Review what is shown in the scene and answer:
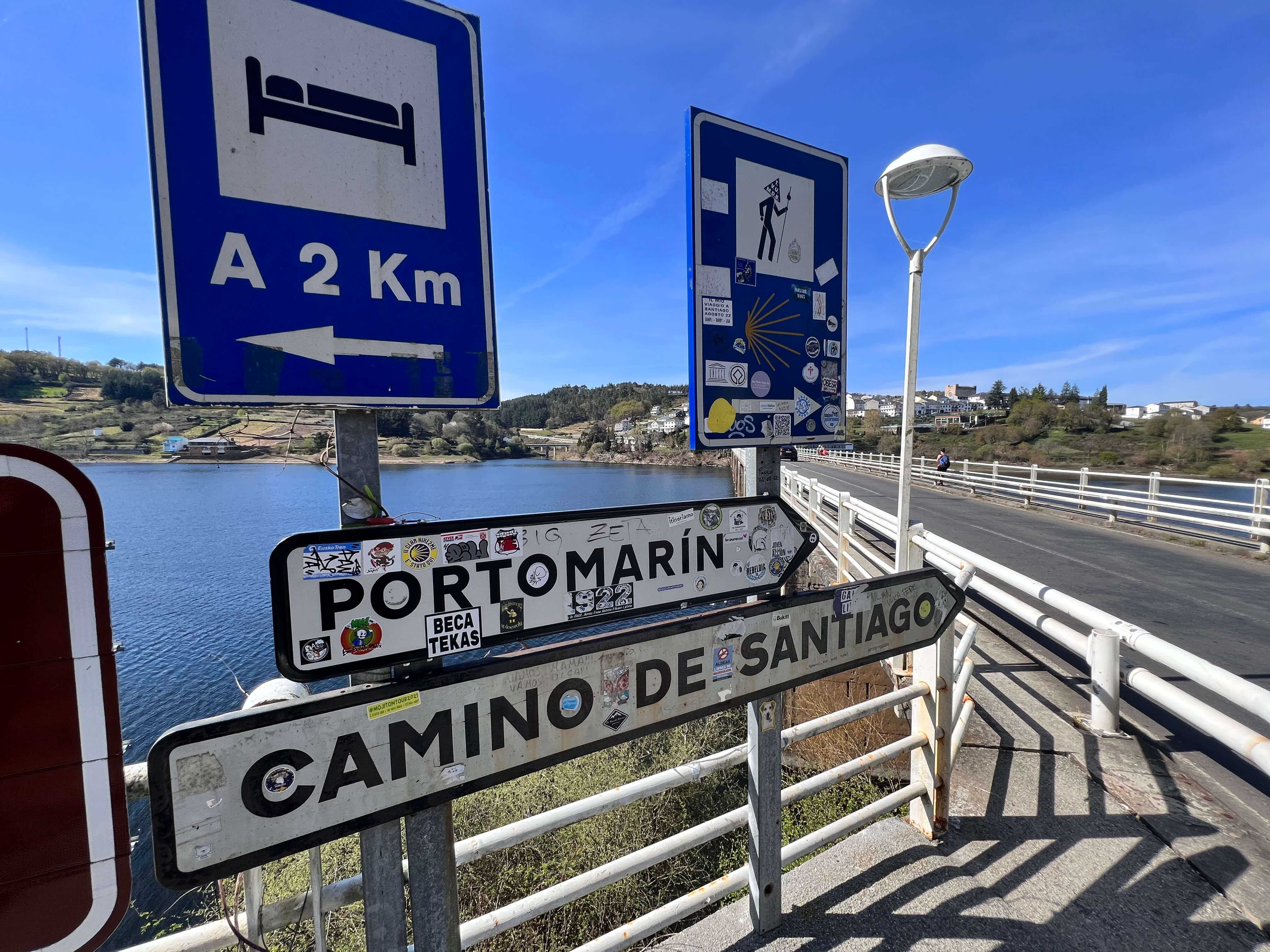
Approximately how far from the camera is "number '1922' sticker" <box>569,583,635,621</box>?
145 cm

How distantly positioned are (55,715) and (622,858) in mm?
1773

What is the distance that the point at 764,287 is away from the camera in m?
1.94

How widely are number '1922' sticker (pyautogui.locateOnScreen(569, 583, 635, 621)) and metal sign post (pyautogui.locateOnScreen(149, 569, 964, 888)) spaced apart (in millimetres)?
76

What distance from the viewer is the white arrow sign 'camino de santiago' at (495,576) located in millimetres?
1131

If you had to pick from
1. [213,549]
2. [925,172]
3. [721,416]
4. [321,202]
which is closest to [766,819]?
[721,416]

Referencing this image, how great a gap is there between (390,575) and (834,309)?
183cm

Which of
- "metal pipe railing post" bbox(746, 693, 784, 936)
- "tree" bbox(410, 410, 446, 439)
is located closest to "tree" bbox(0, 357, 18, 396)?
"tree" bbox(410, 410, 446, 439)

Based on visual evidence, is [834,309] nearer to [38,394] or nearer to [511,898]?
[511,898]

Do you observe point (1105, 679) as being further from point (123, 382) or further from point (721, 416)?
point (123, 382)

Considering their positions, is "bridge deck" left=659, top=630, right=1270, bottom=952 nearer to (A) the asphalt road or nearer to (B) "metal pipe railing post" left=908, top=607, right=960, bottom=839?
(B) "metal pipe railing post" left=908, top=607, right=960, bottom=839

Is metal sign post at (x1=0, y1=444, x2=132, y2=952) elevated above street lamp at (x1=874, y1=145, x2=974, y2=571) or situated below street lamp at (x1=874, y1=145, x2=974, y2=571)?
below

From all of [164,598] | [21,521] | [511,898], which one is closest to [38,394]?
[164,598]

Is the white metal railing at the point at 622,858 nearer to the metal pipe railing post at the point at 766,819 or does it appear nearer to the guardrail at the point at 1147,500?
the metal pipe railing post at the point at 766,819

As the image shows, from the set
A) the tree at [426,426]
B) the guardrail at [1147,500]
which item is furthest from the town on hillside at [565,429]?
the guardrail at [1147,500]
